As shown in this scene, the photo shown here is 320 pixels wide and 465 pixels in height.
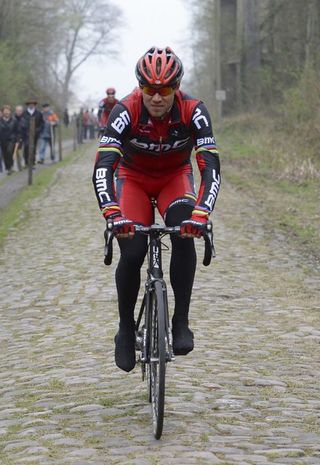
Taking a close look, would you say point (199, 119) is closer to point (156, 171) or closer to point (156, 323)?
point (156, 171)

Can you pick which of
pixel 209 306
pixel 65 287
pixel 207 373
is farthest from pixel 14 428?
pixel 65 287

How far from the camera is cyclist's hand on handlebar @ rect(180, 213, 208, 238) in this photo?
225 inches

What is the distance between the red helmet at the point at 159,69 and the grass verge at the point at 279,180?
7423 millimetres

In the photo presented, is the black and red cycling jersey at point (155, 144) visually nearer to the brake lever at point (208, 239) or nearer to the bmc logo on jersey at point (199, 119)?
the bmc logo on jersey at point (199, 119)

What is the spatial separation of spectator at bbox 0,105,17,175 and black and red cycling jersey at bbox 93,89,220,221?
21579 millimetres

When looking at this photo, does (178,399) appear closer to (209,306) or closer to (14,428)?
(14,428)

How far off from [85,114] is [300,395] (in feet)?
195

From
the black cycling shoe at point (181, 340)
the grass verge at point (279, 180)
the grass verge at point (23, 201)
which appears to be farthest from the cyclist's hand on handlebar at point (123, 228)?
the grass verge at point (23, 201)

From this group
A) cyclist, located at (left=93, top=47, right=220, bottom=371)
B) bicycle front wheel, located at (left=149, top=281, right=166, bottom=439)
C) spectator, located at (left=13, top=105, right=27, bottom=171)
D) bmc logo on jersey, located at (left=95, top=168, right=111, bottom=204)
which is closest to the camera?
bicycle front wheel, located at (left=149, top=281, right=166, bottom=439)

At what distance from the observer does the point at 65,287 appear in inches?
452

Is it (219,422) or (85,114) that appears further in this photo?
(85,114)

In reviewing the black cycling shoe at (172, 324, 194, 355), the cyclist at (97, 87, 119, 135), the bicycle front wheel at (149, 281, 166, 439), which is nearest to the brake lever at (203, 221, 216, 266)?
the bicycle front wheel at (149, 281, 166, 439)

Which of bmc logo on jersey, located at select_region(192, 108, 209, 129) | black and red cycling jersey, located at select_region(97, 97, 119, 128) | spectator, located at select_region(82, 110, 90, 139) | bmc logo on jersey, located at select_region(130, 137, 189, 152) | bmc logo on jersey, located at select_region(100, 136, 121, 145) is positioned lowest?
spectator, located at select_region(82, 110, 90, 139)

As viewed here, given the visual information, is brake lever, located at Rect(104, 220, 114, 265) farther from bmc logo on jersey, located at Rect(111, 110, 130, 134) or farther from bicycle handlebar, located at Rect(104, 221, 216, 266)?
bmc logo on jersey, located at Rect(111, 110, 130, 134)
